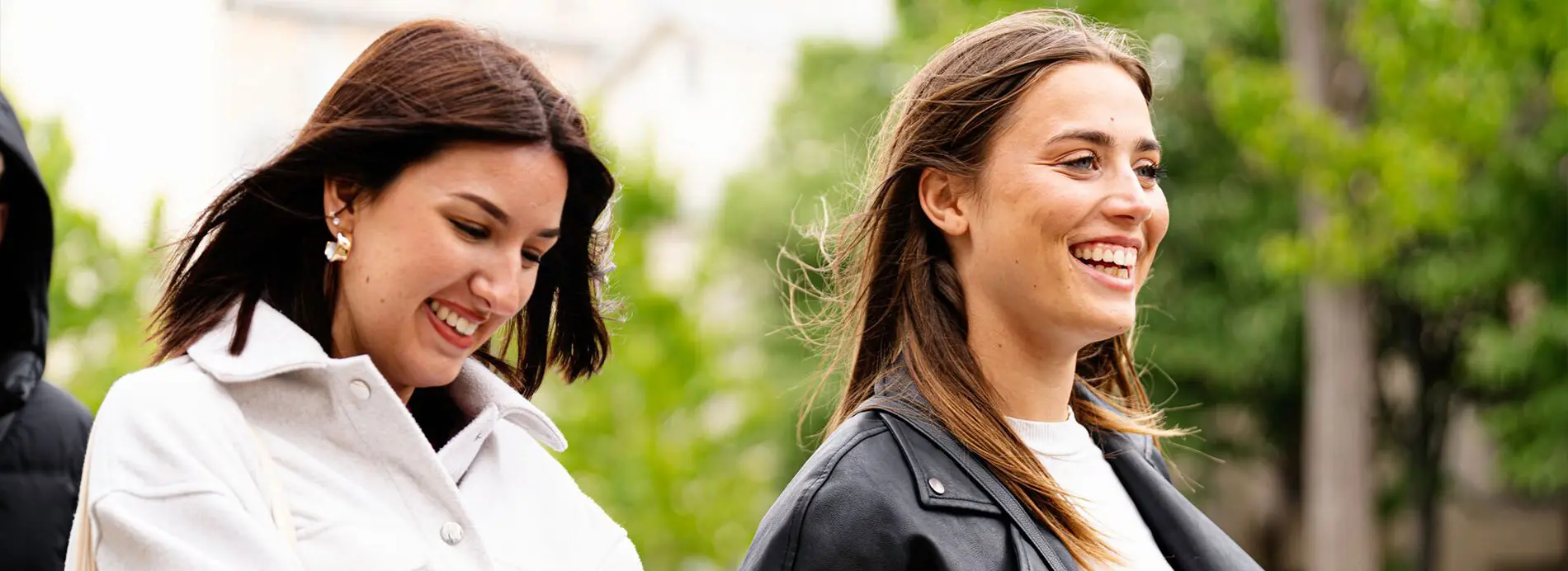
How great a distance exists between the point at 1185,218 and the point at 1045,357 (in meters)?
14.3

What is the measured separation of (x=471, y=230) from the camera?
7.54 ft

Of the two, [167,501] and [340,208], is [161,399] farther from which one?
[340,208]

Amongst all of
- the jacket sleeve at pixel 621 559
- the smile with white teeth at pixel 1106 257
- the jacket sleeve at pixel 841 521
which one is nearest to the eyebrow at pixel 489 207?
the jacket sleeve at pixel 621 559

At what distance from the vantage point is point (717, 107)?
1661 inches

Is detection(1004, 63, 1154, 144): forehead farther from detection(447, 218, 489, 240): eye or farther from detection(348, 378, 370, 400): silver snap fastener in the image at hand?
detection(348, 378, 370, 400): silver snap fastener

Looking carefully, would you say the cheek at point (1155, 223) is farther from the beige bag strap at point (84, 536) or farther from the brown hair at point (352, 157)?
the beige bag strap at point (84, 536)

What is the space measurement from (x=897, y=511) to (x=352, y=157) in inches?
39.4

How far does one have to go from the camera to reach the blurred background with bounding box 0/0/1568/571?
1162cm

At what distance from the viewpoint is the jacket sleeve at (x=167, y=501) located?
78.4 inches

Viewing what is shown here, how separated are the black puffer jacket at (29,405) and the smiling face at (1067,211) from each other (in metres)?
1.86

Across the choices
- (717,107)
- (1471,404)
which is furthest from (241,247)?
(717,107)

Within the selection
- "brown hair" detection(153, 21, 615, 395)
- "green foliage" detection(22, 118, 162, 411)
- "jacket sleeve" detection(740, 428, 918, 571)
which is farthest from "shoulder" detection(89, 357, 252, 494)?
"green foliage" detection(22, 118, 162, 411)

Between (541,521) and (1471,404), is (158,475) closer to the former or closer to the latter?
(541,521)

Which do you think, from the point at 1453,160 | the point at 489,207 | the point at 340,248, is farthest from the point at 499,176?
the point at 1453,160
